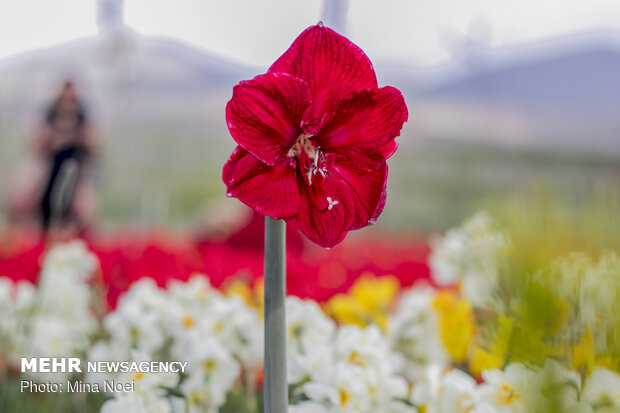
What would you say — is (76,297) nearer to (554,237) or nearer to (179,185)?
(554,237)

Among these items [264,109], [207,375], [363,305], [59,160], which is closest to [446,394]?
[207,375]

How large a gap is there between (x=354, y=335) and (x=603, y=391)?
0.31m

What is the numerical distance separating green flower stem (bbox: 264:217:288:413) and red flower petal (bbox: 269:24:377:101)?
114mm

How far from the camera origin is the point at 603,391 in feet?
1.76

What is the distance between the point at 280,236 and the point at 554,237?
0.70 feet

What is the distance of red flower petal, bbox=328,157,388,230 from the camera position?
49 cm

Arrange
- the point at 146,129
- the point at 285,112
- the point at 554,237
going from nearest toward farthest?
1. the point at 554,237
2. the point at 285,112
3. the point at 146,129

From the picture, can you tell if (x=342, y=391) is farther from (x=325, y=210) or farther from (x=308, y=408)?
(x=325, y=210)

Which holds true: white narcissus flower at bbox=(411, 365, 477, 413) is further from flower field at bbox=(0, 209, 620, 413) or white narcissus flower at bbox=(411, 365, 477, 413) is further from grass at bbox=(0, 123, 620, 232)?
grass at bbox=(0, 123, 620, 232)

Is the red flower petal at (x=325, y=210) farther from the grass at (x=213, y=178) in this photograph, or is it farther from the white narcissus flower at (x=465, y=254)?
the white narcissus flower at (x=465, y=254)

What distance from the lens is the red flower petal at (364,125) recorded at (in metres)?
0.48

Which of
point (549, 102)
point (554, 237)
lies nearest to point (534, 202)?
point (554, 237)

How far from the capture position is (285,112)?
0.47 m

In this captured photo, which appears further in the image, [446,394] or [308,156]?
[446,394]
